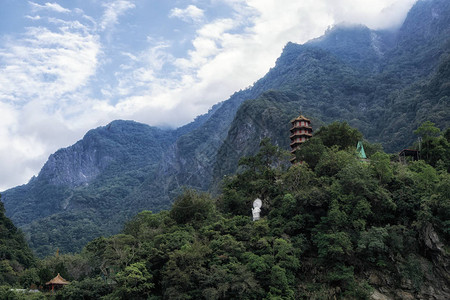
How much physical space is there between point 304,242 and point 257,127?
61543mm

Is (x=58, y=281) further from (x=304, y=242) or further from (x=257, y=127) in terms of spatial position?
(x=257, y=127)

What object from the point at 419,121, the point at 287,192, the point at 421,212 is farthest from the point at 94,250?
the point at 419,121

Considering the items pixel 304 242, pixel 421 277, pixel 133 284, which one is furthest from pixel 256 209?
pixel 421 277

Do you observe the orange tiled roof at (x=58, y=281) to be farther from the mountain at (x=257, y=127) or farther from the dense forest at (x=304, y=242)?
the mountain at (x=257, y=127)

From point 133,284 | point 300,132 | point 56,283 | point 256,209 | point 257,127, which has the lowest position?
point 56,283

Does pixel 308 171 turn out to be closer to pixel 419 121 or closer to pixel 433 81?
pixel 419 121

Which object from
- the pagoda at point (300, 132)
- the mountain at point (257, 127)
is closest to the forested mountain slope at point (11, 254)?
the mountain at point (257, 127)

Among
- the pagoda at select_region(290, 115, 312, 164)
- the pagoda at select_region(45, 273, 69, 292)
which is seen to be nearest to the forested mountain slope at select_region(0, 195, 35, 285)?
the pagoda at select_region(45, 273, 69, 292)

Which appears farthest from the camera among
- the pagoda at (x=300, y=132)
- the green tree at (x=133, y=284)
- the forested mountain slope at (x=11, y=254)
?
the forested mountain slope at (x=11, y=254)

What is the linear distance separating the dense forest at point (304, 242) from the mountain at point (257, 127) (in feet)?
119

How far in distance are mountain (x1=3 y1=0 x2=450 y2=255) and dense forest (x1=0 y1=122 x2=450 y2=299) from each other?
36205 millimetres

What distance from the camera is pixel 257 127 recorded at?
8881 centimetres

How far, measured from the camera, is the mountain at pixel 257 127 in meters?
81.6

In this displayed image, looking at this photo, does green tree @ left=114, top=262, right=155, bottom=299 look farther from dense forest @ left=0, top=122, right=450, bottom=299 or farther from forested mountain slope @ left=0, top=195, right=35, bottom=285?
forested mountain slope @ left=0, top=195, right=35, bottom=285
